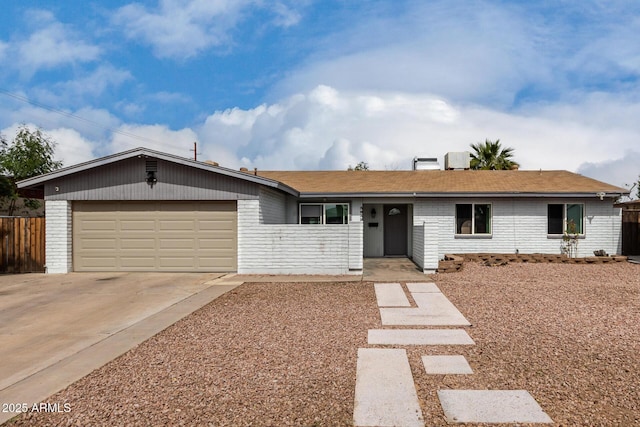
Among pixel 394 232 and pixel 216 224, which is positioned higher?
pixel 216 224

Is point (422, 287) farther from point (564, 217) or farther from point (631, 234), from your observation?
point (631, 234)

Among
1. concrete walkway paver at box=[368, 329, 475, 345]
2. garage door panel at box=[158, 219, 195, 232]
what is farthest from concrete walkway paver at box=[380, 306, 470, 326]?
garage door panel at box=[158, 219, 195, 232]

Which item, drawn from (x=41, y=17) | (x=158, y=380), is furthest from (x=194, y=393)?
(x=41, y=17)

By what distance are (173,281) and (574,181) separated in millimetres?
15458

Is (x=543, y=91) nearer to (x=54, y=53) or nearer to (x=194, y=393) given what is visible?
(x=194, y=393)

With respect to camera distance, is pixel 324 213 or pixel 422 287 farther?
pixel 324 213

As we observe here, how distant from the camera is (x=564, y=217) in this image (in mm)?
15656

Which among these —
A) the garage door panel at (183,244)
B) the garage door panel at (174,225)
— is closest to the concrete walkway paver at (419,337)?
the garage door panel at (183,244)

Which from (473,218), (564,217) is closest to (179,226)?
(473,218)

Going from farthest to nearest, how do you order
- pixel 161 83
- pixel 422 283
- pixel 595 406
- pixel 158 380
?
pixel 161 83 < pixel 422 283 < pixel 158 380 < pixel 595 406

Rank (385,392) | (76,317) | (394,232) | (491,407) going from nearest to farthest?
(491,407) < (385,392) < (76,317) < (394,232)

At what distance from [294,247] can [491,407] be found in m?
8.75

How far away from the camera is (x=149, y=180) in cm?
1250

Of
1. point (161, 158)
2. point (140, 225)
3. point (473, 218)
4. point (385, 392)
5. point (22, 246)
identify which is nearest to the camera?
point (385, 392)
